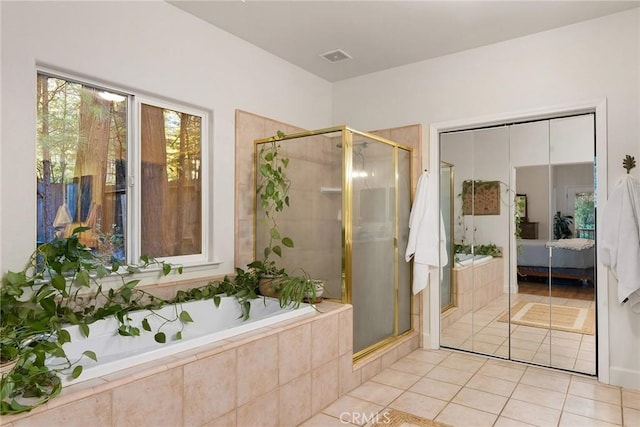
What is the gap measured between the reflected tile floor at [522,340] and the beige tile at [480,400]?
77 cm

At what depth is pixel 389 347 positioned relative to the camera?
3.31 m

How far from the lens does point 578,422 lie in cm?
238

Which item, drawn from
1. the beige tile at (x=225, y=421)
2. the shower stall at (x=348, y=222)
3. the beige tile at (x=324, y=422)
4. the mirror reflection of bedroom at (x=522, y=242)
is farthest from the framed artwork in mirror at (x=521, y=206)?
the beige tile at (x=225, y=421)

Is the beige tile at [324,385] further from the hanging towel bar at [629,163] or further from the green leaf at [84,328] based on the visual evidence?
the hanging towel bar at [629,163]

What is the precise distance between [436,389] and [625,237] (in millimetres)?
1626

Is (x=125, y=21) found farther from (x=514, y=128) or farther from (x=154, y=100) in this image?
(x=514, y=128)

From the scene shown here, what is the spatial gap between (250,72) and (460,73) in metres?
1.78

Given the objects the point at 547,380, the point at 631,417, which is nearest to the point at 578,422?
the point at 631,417

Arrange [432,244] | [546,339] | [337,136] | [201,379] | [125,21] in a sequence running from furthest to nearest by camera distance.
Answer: [432,244]
[546,339]
[337,136]
[125,21]
[201,379]

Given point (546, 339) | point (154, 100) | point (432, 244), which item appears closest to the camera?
point (154, 100)

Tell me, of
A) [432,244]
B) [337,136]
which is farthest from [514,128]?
[337,136]

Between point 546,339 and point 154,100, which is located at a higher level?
point 154,100

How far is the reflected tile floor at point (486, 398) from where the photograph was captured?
241 centimetres

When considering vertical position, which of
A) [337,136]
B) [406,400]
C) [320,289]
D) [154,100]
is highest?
[154,100]
